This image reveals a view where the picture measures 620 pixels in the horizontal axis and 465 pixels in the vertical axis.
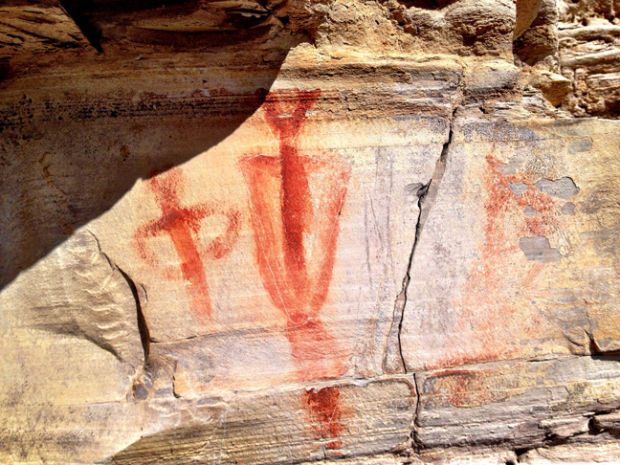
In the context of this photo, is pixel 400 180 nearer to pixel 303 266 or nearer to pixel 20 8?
pixel 303 266

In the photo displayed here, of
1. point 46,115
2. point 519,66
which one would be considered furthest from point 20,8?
point 519,66

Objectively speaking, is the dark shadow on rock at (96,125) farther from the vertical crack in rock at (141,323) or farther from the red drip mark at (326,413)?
the red drip mark at (326,413)

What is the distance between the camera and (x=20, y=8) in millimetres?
1192

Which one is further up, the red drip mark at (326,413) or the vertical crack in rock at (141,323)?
the vertical crack in rock at (141,323)

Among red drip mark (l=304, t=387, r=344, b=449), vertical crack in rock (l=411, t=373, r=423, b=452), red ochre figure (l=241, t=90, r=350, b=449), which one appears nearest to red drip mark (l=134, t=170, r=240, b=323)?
red ochre figure (l=241, t=90, r=350, b=449)

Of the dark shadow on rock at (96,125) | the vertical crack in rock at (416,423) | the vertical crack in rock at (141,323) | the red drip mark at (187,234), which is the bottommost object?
the vertical crack in rock at (416,423)

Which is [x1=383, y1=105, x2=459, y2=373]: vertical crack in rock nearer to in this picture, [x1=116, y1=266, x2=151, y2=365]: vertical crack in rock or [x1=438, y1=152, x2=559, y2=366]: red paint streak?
[x1=438, y1=152, x2=559, y2=366]: red paint streak

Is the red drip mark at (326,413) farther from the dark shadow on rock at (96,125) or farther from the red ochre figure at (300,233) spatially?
the dark shadow on rock at (96,125)

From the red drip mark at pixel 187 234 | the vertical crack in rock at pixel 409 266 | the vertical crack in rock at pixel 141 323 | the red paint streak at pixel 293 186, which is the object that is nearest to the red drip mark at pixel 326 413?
the vertical crack in rock at pixel 409 266

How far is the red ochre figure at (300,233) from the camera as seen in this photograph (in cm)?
160

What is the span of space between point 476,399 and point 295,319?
777 millimetres

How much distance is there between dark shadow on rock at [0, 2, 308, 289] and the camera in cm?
153

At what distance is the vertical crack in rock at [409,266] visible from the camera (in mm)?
1651

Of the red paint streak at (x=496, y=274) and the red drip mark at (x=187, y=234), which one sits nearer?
the red drip mark at (x=187, y=234)
